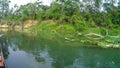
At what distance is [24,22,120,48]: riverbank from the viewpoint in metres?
30.2

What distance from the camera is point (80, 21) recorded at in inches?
1752

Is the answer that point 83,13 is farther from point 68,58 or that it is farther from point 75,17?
point 68,58

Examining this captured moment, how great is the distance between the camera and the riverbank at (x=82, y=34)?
30.2 m

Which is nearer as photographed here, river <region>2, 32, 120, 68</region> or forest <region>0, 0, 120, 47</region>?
river <region>2, 32, 120, 68</region>

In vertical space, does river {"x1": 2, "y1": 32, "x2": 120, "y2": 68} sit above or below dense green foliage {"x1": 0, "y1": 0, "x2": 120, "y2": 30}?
below

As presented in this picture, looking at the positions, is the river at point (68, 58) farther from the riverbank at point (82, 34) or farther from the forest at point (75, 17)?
the forest at point (75, 17)

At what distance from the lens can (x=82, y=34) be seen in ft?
133

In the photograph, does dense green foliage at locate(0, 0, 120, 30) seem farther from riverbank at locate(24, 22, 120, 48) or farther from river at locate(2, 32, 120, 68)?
river at locate(2, 32, 120, 68)

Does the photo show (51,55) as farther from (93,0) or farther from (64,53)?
(93,0)

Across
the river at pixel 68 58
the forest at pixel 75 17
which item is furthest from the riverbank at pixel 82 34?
the river at pixel 68 58

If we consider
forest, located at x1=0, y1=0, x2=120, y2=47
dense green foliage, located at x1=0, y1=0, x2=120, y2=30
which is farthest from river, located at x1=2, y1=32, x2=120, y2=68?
dense green foliage, located at x1=0, y1=0, x2=120, y2=30

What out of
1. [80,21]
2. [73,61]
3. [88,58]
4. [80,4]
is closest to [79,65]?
[73,61]

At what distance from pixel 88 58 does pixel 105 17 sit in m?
27.1

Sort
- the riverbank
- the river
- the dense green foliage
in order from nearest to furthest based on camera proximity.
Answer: the river → the riverbank → the dense green foliage
